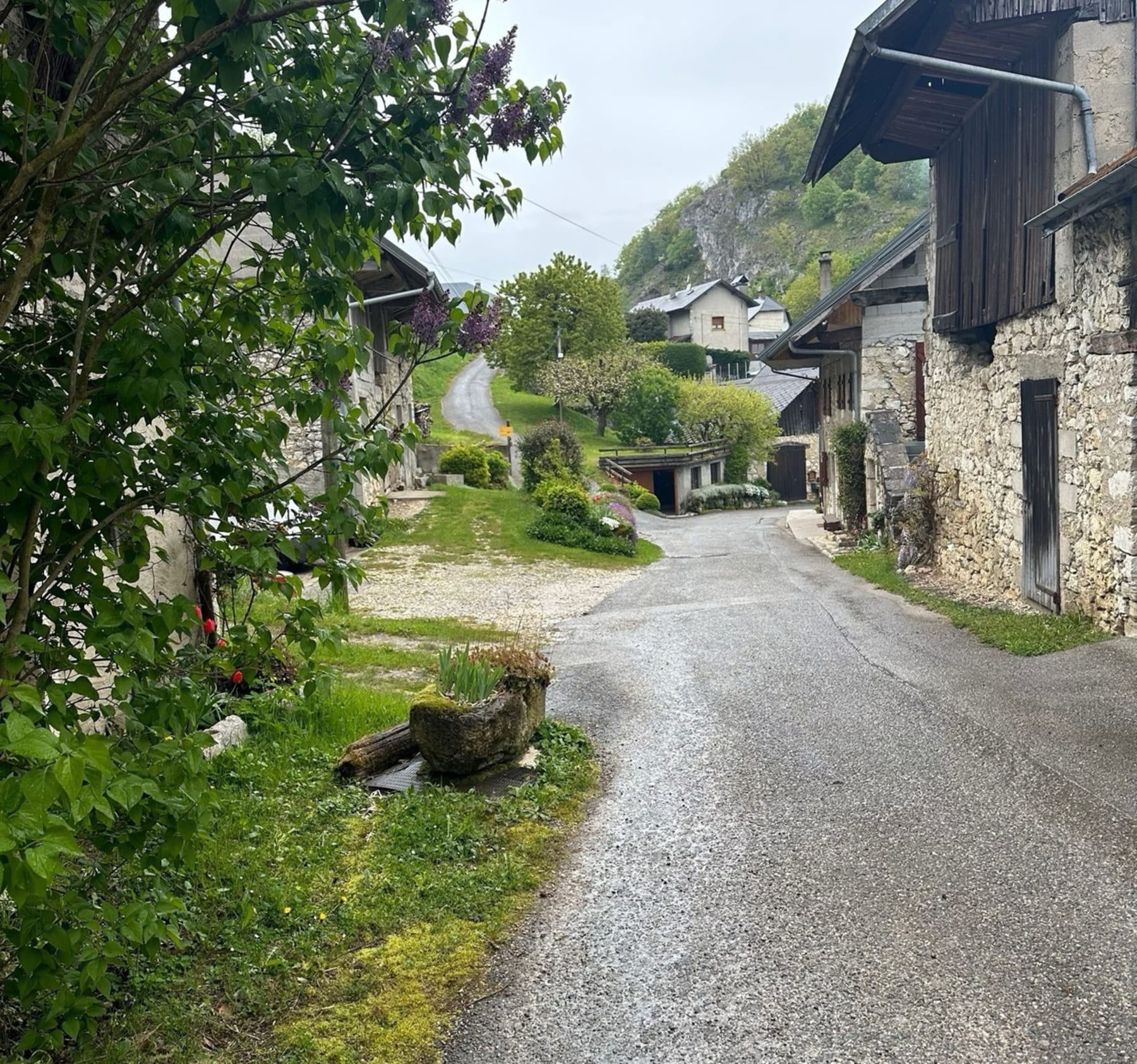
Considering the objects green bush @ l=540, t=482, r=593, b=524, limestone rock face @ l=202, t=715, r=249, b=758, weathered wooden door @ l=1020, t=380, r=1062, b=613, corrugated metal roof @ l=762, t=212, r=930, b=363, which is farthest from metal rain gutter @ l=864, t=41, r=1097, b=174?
green bush @ l=540, t=482, r=593, b=524

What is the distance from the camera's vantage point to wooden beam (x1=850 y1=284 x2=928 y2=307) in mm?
20266

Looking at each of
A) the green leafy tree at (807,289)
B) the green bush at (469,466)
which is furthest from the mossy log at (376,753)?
the green leafy tree at (807,289)

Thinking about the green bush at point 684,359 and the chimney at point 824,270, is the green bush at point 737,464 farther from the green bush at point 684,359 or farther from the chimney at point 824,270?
the green bush at point 684,359

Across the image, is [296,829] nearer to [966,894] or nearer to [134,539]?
[134,539]

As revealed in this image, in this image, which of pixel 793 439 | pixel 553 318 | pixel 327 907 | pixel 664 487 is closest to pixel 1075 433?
pixel 327 907

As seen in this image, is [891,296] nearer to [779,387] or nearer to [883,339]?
[883,339]

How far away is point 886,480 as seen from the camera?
690 inches

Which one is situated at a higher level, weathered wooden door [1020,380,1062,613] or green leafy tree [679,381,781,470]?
green leafy tree [679,381,781,470]

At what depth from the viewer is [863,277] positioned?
68.9ft

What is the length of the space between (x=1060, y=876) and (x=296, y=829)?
3.71 metres

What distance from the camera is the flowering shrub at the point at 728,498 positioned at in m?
39.3

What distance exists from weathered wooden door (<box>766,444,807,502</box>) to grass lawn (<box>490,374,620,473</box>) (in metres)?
7.82

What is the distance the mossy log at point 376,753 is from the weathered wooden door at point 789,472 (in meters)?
41.1

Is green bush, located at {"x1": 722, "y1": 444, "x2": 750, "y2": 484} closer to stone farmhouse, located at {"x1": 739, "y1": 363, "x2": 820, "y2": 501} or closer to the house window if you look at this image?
stone farmhouse, located at {"x1": 739, "y1": 363, "x2": 820, "y2": 501}
